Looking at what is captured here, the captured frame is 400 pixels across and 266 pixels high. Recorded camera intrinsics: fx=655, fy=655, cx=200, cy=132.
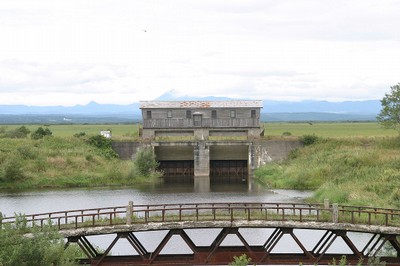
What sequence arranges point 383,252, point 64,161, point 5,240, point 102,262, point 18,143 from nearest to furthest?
point 5,240
point 102,262
point 383,252
point 64,161
point 18,143

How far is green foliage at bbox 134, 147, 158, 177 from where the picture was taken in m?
87.2

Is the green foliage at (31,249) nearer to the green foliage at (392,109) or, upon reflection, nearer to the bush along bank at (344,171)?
the bush along bank at (344,171)

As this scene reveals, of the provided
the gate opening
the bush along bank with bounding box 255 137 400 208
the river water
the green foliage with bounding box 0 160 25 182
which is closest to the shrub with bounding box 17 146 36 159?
the green foliage with bounding box 0 160 25 182

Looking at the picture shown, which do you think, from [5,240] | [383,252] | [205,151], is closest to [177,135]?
[205,151]

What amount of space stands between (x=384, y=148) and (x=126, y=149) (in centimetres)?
3687

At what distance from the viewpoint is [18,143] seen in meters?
94.2

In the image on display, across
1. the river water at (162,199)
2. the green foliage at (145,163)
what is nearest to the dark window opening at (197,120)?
the green foliage at (145,163)

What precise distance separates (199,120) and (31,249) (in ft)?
225

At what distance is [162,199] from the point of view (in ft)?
221

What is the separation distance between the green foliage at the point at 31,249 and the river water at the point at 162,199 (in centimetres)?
1336

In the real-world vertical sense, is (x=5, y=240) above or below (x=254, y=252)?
above

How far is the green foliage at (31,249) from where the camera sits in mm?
29891

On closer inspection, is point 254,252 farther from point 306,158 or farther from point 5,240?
point 306,158

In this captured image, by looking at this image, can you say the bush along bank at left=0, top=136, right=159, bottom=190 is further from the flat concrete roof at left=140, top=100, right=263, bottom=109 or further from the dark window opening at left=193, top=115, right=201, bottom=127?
the dark window opening at left=193, top=115, right=201, bottom=127
